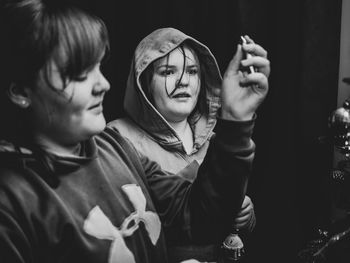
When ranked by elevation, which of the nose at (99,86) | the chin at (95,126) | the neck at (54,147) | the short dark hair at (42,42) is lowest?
the neck at (54,147)

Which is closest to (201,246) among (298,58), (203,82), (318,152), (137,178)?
(137,178)

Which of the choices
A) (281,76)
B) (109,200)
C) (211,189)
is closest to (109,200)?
(109,200)

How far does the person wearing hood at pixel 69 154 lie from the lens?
88 centimetres

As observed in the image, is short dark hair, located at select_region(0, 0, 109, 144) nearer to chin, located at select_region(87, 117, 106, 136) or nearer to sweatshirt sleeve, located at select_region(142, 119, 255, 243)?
chin, located at select_region(87, 117, 106, 136)

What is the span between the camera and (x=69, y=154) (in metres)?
0.97

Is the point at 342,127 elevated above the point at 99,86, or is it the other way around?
the point at 99,86

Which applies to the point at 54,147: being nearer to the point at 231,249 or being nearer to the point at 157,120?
the point at 157,120

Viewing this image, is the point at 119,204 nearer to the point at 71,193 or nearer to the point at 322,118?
the point at 71,193

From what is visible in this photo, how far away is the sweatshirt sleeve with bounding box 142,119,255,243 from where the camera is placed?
1.01 meters

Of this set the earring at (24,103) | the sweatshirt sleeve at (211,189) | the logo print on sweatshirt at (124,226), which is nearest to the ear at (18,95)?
the earring at (24,103)

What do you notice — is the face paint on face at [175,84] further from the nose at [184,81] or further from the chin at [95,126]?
the chin at [95,126]

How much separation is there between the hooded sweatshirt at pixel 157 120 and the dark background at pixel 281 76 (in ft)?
0.76

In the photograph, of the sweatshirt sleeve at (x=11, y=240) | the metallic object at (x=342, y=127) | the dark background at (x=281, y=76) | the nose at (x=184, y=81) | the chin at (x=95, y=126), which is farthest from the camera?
the dark background at (x=281, y=76)

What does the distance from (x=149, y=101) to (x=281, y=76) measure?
1.90 feet
